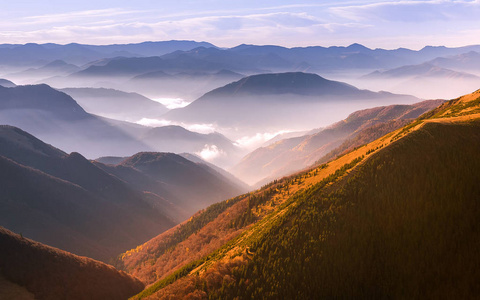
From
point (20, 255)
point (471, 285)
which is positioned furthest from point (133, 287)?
point (471, 285)

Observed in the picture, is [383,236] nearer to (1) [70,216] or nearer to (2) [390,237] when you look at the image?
(2) [390,237]

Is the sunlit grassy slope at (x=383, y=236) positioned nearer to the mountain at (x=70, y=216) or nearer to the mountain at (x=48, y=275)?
the mountain at (x=48, y=275)

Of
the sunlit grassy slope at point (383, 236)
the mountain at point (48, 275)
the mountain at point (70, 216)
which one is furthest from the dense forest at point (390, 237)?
the mountain at point (70, 216)

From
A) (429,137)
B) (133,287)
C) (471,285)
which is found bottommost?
(133,287)

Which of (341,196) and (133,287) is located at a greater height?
(341,196)

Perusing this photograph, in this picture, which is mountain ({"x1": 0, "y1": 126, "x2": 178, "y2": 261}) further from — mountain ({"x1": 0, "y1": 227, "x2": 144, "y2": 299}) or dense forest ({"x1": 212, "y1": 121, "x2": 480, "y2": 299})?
dense forest ({"x1": 212, "y1": 121, "x2": 480, "y2": 299})

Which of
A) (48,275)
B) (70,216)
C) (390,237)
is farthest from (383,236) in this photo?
(70,216)

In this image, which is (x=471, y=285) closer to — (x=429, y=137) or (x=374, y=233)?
(x=374, y=233)
